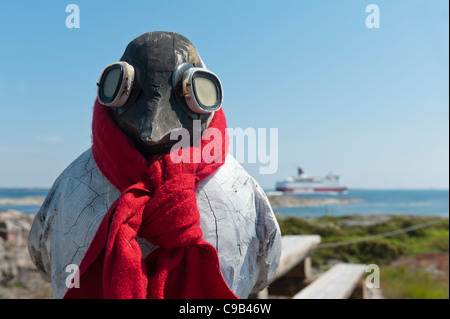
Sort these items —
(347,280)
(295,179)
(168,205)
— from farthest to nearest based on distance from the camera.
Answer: (295,179) < (347,280) < (168,205)

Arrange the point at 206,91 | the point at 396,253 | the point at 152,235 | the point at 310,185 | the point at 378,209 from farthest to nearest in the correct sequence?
the point at 310,185, the point at 378,209, the point at 396,253, the point at 206,91, the point at 152,235

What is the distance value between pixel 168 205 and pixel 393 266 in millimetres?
7536

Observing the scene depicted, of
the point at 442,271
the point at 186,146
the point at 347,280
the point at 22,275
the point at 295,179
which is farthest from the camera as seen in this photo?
the point at 295,179

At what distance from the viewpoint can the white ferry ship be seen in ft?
152

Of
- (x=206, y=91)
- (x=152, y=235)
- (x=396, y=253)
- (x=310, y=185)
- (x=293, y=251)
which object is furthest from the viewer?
(x=310, y=185)

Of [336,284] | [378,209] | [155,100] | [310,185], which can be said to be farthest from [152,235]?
[310,185]

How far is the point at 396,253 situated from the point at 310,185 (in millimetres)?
40731

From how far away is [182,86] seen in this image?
1475mm

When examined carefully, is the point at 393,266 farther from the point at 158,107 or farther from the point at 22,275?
the point at 158,107

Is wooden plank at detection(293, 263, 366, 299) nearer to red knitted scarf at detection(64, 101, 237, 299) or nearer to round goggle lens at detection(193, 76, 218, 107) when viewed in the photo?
red knitted scarf at detection(64, 101, 237, 299)

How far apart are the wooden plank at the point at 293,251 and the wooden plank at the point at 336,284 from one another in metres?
0.24

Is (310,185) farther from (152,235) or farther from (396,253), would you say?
(152,235)
